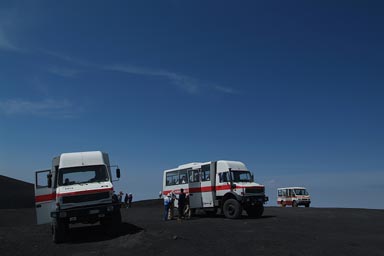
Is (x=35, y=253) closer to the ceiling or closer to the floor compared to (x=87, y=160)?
closer to the floor

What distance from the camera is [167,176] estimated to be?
2702 cm

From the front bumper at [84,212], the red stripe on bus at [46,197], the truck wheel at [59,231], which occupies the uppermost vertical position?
the red stripe on bus at [46,197]

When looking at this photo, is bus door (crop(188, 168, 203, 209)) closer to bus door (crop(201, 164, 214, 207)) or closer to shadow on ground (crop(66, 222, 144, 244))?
bus door (crop(201, 164, 214, 207))

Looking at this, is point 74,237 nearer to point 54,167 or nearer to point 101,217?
point 101,217

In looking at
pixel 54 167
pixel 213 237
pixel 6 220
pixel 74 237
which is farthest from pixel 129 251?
pixel 6 220

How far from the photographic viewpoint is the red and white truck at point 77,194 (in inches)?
600

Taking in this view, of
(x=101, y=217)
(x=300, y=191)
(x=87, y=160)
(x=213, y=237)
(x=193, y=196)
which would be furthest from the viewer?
(x=300, y=191)

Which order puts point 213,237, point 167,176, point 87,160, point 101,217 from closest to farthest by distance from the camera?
point 213,237 < point 101,217 < point 87,160 < point 167,176

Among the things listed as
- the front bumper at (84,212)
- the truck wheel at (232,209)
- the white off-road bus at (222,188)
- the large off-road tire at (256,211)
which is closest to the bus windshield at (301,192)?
the white off-road bus at (222,188)

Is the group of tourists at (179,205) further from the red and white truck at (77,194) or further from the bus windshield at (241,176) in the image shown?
the red and white truck at (77,194)

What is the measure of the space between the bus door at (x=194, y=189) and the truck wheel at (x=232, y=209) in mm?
2321

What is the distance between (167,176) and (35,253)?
1439 cm

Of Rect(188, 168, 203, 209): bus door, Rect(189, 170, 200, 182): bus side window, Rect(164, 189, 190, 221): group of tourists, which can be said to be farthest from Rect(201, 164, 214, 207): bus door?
Rect(164, 189, 190, 221): group of tourists

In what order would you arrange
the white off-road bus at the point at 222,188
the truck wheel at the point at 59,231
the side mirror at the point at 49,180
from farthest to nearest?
the white off-road bus at the point at 222,188 → the side mirror at the point at 49,180 → the truck wheel at the point at 59,231
